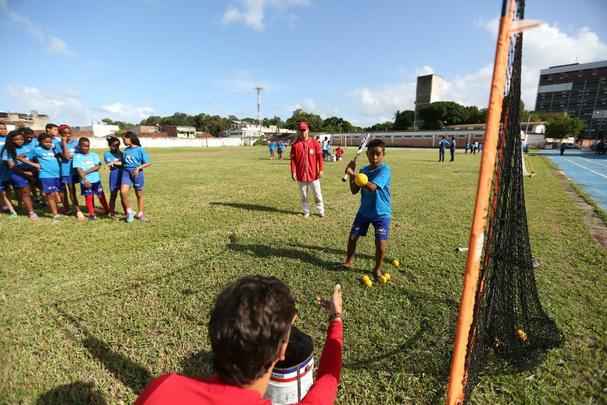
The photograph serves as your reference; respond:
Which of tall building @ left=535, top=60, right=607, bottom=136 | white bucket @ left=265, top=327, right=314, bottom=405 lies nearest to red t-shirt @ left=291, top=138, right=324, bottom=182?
white bucket @ left=265, top=327, right=314, bottom=405

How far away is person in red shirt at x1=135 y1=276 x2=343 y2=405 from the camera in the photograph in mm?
1042

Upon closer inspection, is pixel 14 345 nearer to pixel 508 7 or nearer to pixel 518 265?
pixel 508 7

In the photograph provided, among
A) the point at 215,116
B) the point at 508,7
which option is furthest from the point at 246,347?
the point at 215,116

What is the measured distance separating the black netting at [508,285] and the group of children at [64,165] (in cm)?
649

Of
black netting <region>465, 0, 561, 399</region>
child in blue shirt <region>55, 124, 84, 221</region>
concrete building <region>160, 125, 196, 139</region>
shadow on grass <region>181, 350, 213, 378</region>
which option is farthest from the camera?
concrete building <region>160, 125, 196, 139</region>

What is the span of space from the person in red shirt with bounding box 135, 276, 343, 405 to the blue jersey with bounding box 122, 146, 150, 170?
6422mm

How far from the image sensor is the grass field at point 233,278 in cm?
251

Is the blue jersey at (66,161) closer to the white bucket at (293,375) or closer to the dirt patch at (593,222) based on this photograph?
the white bucket at (293,375)

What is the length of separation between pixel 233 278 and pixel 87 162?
5.06 metres

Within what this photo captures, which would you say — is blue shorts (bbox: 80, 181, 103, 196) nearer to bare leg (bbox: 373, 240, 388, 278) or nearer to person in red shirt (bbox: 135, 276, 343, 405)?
bare leg (bbox: 373, 240, 388, 278)

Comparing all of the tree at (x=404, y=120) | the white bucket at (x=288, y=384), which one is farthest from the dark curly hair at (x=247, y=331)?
the tree at (x=404, y=120)

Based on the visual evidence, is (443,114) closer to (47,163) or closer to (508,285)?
(47,163)

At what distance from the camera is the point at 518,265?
3084mm

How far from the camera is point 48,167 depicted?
6707 millimetres
